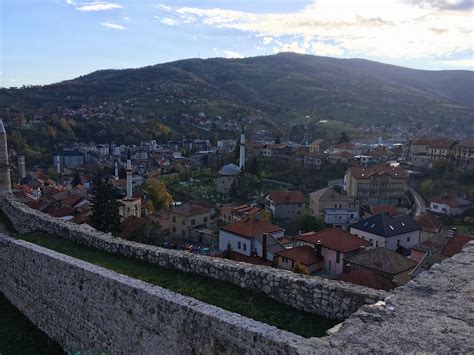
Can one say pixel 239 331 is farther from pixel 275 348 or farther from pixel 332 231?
pixel 332 231

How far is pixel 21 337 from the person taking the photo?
7.62 metres

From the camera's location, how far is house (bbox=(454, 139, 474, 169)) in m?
57.5

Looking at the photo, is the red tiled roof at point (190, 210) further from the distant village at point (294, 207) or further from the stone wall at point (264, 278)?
the stone wall at point (264, 278)

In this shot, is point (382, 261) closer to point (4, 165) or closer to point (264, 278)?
point (4, 165)

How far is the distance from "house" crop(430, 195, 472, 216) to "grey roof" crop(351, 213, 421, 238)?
10.2 meters

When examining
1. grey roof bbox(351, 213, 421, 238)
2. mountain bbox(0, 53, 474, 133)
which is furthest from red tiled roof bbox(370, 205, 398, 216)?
mountain bbox(0, 53, 474, 133)

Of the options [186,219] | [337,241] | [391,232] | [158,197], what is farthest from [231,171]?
[337,241]

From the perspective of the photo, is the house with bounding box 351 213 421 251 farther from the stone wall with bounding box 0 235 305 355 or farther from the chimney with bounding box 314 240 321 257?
the stone wall with bounding box 0 235 305 355

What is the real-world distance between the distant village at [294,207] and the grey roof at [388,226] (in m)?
0.10

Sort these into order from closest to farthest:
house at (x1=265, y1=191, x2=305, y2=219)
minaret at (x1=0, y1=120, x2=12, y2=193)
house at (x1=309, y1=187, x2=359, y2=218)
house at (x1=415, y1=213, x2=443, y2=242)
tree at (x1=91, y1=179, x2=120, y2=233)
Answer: minaret at (x1=0, y1=120, x2=12, y2=193), tree at (x1=91, y1=179, x2=120, y2=233), house at (x1=415, y1=213, x2=443, y2=242), house at (x1=309, y1=187, x2=359, y2=218), house at (x1=265, y1=191, x2=305, y2=219)

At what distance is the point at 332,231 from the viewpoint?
27.6m

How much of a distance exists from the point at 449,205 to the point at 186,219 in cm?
2592

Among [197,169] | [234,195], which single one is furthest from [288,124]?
[234,195]

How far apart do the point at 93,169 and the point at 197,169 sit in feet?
65.0
